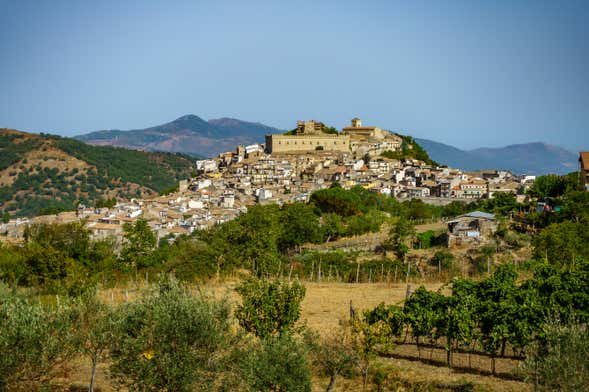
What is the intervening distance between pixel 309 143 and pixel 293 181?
13.8 metres

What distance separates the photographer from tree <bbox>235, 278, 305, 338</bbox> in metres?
→ 13.2

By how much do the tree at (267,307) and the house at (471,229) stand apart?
78.3 feet

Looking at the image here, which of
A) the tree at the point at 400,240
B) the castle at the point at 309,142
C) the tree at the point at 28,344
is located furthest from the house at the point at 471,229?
the castle at the point at 309,142

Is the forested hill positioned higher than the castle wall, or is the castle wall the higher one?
the castle wall

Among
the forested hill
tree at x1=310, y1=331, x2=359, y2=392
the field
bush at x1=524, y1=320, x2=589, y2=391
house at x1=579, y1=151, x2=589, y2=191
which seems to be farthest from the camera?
the forested hill

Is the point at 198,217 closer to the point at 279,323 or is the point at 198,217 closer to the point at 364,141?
the point at 364,141

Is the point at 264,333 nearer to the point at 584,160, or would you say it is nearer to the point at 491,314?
the point at 491,314

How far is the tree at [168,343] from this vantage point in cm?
1044

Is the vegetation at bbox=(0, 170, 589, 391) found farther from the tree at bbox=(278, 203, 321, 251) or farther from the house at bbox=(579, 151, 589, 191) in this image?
the house at bbox=(579, 151, 589, 191)

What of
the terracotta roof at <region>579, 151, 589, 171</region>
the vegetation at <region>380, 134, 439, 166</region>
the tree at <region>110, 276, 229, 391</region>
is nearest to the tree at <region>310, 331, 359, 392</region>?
the tree at <region>110, 276, 229, 391</region>

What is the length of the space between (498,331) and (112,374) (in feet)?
25.0

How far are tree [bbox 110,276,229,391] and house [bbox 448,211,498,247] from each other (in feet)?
87.3

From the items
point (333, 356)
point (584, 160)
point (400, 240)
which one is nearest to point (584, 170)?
point (584, 160)

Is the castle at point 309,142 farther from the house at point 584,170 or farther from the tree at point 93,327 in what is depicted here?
the tree at point 93,327
